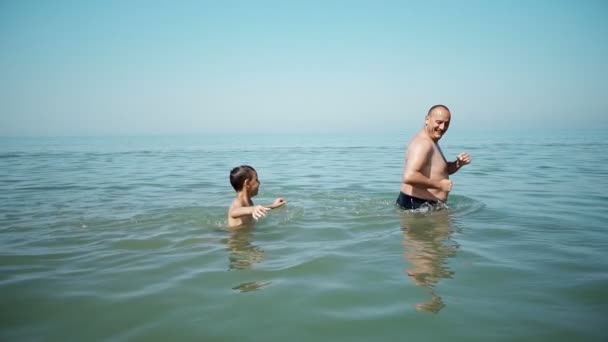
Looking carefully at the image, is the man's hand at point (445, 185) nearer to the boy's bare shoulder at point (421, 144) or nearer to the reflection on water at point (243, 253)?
the boy's bare shoulder at point (421, 144)

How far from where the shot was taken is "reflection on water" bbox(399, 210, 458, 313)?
3.20 meters

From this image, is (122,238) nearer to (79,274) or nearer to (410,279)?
(79,274)

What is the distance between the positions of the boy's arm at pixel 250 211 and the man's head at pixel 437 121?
286 cm

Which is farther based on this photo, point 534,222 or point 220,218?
point 220,218

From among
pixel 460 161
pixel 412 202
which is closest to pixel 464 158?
pixel 460 161

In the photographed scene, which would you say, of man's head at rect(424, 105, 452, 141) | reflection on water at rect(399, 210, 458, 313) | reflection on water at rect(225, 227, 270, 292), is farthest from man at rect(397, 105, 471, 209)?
reflection on water at rect(225, 227, 270, 292)

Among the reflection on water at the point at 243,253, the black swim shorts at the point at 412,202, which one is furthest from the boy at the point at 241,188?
the black swim shorts at the point at 412,202

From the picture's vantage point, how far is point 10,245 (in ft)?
15.7

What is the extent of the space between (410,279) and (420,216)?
2573 mm

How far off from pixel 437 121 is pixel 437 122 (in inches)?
0.6

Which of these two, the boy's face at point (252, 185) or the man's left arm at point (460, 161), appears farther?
the man's left arm at point (460, 161)

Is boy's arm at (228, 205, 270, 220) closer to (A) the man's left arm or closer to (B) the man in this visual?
(B) the man

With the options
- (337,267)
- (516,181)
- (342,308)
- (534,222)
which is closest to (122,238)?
(337,267)

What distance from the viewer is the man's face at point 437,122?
573 centimetres
